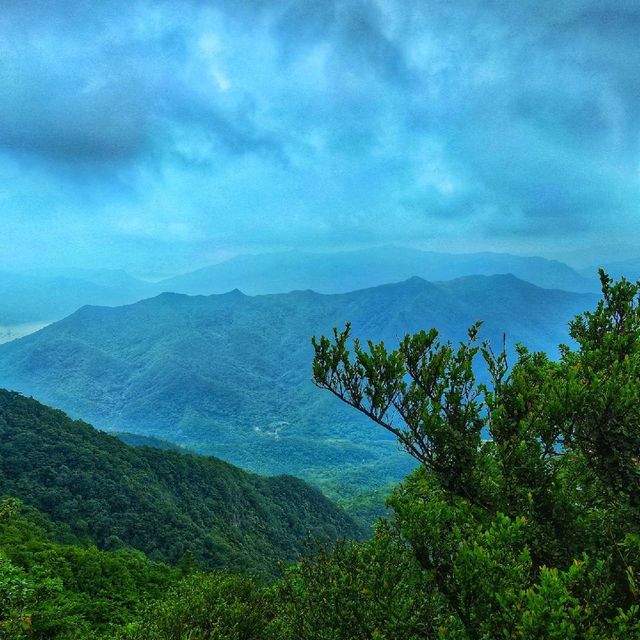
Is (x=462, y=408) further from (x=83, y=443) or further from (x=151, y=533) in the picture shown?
(x=83, y=443)

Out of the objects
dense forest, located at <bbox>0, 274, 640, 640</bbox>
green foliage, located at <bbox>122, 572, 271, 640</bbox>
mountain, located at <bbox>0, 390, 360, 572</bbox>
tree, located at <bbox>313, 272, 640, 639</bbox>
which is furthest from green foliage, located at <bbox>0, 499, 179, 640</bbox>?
mountain, located at <bbox>0, 390, 360, 572</bbox>

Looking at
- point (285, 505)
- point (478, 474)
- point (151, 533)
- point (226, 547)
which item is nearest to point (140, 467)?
point (151, 533)

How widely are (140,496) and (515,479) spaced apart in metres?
80.9

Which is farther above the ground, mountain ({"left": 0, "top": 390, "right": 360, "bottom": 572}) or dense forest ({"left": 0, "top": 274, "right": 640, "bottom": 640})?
dense forest ({"left": 0, "top": 274, "right": 640, "bottom": 640})

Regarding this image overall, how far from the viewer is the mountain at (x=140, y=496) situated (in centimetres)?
6700

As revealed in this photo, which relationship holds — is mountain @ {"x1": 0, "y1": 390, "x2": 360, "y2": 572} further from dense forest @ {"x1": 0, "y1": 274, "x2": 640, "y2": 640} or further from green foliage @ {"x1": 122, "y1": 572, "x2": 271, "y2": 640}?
dense forest @ {"x1": 0, "y1": 274, "x2": 640, "y2": 640}

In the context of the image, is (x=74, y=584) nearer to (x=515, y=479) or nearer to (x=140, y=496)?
(x=515, y=479)

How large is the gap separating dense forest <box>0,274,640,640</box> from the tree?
3 centimetres

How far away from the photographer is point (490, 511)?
9258mm

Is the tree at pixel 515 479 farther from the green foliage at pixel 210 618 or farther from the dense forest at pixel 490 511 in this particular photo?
the green foliage at pixel 210 618

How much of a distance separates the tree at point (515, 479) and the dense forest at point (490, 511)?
0.03m

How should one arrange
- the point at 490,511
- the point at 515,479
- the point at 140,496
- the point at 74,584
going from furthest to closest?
the point at 140,496 → the point at 74,584 → the point at 490,511 → the point at 515,479

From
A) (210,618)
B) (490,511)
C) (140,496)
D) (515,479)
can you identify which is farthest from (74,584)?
(140,496)

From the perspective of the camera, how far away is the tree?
6.70 metres
